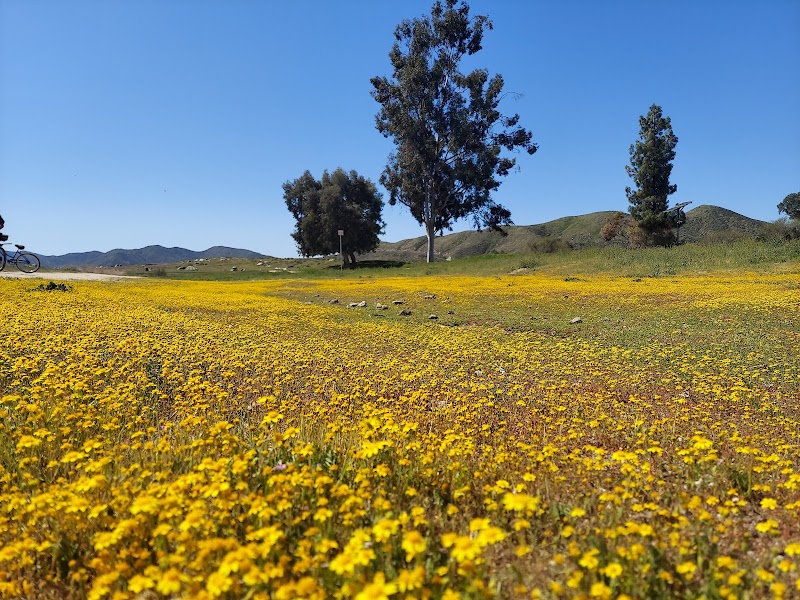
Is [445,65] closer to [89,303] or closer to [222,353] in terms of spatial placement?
[89,303]

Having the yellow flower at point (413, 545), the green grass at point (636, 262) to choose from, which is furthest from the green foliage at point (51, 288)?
the green grass at point (636, 262)

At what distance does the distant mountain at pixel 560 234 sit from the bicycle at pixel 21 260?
76.1 meters

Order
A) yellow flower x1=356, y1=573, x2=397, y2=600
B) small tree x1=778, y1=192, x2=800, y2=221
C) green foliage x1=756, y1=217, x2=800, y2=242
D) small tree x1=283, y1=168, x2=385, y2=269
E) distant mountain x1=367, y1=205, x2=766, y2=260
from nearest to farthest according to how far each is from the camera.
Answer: yellow flower x1=356, y1=573, x2=397, y2=600
green foliage x1=756, y1=217, x2=800, y2=242
small tree x1=283, y1=168, x2=385, y2=269
small tree x1=778, y1=192, x2=800, y2=221
distant mountain x1=367, y1=205, x2=766, y2=260

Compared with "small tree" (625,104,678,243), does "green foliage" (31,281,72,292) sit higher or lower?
lower

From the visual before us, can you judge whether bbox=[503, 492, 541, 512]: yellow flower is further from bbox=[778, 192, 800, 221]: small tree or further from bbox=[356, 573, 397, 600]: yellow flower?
bbox=[778, 192, 800, 221]: small tree

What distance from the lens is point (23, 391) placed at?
532cm

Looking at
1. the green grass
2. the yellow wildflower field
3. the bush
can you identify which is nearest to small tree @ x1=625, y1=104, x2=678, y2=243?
the bush

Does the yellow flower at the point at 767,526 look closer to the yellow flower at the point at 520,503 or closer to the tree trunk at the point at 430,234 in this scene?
the yellow flower at the point at 520,503

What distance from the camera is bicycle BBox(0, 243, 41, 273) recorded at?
55.7 ft

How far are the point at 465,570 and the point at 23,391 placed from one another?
5307mm

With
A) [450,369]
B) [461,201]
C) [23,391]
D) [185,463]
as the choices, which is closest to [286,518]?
[185,463]

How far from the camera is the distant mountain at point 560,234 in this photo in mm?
108500

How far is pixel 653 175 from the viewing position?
4969 centimetres

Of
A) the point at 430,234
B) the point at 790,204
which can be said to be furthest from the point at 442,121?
the point at 790,204
